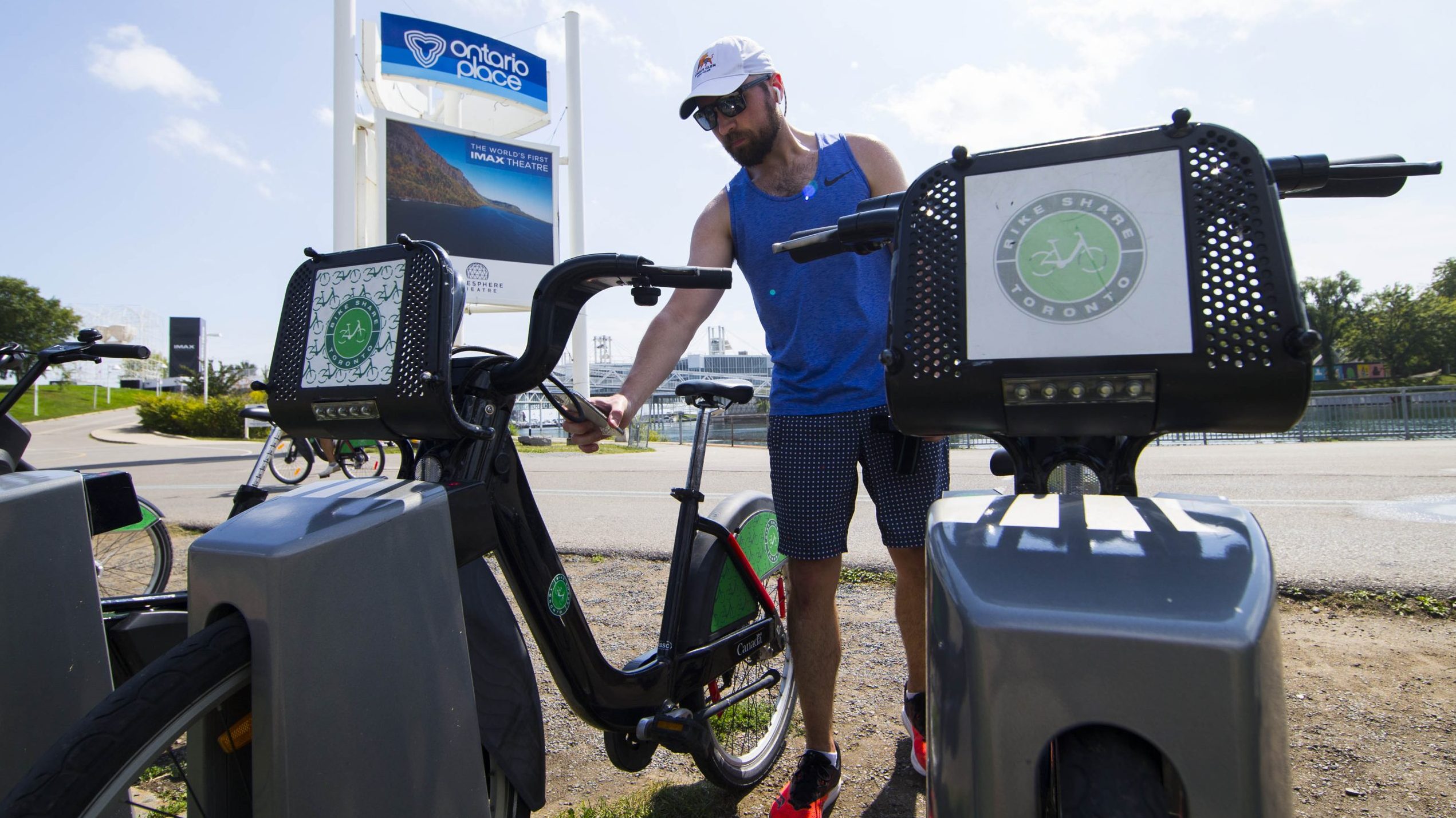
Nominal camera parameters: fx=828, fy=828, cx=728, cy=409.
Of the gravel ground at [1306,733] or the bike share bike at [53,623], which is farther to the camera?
the gravel ground at [1306,733]

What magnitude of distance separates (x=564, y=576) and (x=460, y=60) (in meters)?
25.3

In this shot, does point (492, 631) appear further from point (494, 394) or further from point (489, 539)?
point (494, 394)

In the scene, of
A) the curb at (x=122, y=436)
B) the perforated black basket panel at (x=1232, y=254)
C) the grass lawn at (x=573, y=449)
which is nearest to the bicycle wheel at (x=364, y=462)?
the grass lawn at (x=573, y=449)

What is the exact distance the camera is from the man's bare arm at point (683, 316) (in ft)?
7.83

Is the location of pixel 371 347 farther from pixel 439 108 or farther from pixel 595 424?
pixel 439 108

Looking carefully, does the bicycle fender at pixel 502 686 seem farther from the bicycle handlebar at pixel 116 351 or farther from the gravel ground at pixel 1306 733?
the bicycle handlebar at pixel 116 351

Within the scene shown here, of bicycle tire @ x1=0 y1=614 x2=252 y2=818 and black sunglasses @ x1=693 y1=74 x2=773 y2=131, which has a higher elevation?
→ black sunglasses @ x1=693 y1=74 x2=773 y2=131

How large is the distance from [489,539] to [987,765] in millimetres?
1123

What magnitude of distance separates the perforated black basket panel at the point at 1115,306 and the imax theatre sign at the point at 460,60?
25341 millimetres

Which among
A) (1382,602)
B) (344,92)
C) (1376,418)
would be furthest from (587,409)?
(344,92)

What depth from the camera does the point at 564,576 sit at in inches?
78.0

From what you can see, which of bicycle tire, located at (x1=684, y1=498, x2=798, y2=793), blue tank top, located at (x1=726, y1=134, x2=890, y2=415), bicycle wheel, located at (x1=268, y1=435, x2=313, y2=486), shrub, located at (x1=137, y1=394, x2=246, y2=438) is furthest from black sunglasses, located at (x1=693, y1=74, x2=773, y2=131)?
shrub, located at (x1=137, y1=394, x2=246, y2=438)

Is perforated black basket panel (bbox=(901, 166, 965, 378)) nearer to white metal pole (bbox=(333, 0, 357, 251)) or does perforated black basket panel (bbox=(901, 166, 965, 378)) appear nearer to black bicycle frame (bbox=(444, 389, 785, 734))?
black bicycle frame (bbox=(444, 389, 785, 734))

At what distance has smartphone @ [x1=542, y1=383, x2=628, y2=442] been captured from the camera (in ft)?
6.22
